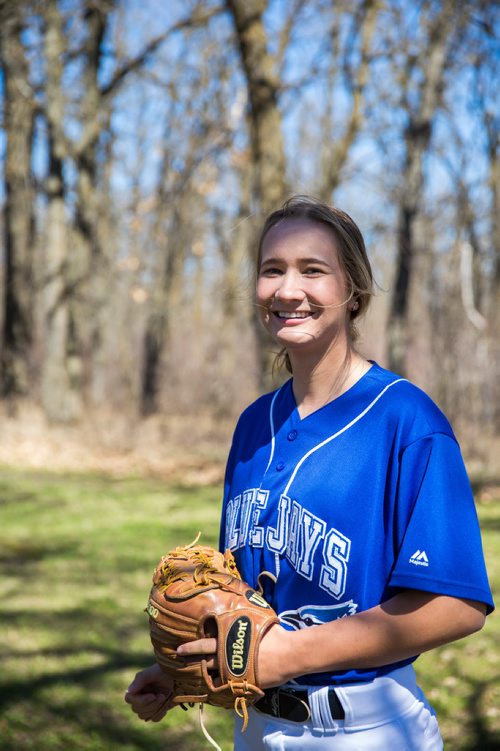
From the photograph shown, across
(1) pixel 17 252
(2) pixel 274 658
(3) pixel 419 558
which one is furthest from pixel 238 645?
(1) pixel 17 252

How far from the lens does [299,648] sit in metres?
1.82

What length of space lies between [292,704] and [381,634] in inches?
12.9

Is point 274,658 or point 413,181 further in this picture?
point 413,181

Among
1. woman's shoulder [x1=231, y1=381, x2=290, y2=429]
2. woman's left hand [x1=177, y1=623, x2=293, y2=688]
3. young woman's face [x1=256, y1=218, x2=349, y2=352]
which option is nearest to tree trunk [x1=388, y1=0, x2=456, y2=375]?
woman's shoulder [x1=231, y1=381, x2=290, y2=429]

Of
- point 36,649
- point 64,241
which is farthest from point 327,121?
point 36,649

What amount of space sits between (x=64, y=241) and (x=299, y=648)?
14.9 m

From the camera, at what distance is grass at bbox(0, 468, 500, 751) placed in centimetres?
454

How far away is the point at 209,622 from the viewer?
78.5 inches

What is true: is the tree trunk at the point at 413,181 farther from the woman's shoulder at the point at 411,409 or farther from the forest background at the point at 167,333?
the woman's shoulder at the point at 411,409

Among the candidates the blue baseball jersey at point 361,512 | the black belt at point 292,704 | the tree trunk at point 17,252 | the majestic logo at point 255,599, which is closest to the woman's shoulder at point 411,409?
the blue baseball jersey at point 361,512

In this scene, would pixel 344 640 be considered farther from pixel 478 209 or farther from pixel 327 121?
pixel 327 121

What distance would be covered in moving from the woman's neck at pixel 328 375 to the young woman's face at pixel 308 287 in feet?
0.16

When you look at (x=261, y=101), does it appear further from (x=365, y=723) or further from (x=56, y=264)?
(x=365, y=723)

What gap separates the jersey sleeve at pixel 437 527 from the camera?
1775 millimetres
